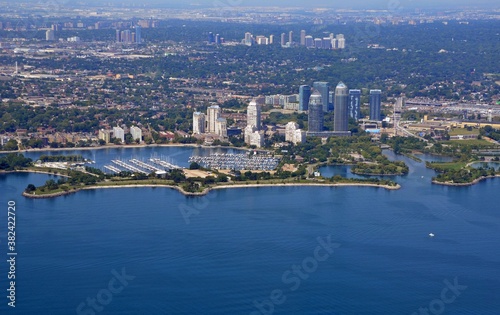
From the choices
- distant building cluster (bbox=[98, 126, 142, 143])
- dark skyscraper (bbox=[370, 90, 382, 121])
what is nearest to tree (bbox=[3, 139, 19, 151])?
distant building cluster (bbox=[98, 126, 142, 143])

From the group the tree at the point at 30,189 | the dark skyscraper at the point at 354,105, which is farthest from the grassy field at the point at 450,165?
the tree at the point at 30,189

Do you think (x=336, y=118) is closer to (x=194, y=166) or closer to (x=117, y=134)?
(x=117, y=134)

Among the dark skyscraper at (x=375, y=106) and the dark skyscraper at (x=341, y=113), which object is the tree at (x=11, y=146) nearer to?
the dark skyscraper at (x=341, y=113)

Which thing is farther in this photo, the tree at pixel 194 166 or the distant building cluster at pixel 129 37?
the distant building cluster at pixel 129 37

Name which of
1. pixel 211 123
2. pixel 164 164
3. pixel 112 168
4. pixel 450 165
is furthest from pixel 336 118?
pixel 112 168

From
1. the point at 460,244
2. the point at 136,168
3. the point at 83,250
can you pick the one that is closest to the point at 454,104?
the point at 136,168
